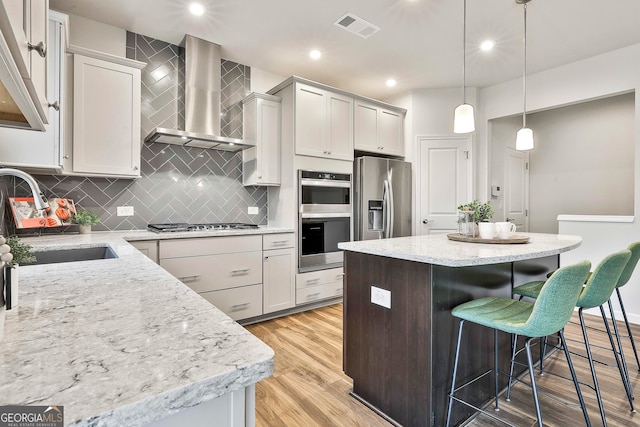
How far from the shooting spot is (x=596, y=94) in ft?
11.4

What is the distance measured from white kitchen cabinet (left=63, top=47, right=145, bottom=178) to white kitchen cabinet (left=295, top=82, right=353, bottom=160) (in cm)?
Result: 148

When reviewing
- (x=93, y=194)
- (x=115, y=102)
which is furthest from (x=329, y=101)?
(x=93, y=194)

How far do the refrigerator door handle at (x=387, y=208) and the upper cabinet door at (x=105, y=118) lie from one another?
8.78ft

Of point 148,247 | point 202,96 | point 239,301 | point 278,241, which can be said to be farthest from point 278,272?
point 202,96

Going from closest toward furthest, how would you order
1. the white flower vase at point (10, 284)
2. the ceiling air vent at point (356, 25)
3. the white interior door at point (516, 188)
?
the white flower vase at point (10, 284)
the ceiling air vent at point (356, 25)
the white interior door at point (516, 188)

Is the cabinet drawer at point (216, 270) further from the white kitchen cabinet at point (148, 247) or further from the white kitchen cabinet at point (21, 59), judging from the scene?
the white kitchen cabinet at point (21, 59)

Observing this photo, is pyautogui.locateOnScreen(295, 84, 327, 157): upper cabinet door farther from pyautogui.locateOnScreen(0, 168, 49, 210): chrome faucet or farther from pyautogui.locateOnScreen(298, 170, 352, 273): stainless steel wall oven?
pyautogui.locateOnScreen(0, 168, 49, 210): chrome faucet

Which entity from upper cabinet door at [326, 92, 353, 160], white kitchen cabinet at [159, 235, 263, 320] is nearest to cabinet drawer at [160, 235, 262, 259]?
white kitchen cabinet at [159, 235, 263, 320]

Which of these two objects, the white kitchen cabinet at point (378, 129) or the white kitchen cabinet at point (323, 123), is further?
the white kitchen cabinet at point (378, 129)

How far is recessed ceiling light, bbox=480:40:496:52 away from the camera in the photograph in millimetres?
3189

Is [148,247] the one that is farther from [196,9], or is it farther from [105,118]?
[196,9]

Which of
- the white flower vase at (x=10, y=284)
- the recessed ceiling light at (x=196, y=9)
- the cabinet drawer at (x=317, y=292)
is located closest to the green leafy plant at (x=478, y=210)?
the cabinet drawer at (x=317, y=292)

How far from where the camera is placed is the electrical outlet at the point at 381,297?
1.69 m

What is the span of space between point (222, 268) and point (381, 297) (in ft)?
5.46
